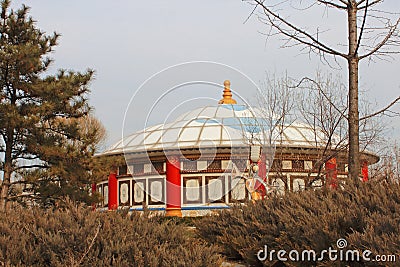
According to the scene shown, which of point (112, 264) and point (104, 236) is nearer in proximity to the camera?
point (112, 264)

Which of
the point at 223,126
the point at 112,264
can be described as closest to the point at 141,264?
the point at 112,264

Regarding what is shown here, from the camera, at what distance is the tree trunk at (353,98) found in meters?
6.21

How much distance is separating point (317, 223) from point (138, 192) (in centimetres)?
1922

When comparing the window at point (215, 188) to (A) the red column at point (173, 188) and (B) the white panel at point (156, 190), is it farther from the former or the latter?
(B) the white panel at point (156, 190)

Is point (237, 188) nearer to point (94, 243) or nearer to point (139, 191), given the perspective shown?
point (139, 191)

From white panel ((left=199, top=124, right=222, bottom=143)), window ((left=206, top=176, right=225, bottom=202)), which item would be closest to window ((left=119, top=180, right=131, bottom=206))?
window ((left=206, top=176, right=225, bottom=202))

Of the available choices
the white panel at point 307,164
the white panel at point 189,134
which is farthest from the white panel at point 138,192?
the white panel at point 307,164

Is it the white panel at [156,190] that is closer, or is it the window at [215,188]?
the window at [215,188]

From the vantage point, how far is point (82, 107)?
56.6 feet

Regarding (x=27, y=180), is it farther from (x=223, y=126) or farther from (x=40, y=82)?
(x=223, y=126)

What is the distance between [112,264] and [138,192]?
19.5 meters

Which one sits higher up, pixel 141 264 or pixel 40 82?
pixel 40 82

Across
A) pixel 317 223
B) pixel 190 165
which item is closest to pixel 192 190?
pixel 190 165

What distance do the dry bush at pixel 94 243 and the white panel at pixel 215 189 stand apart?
17166 mm
